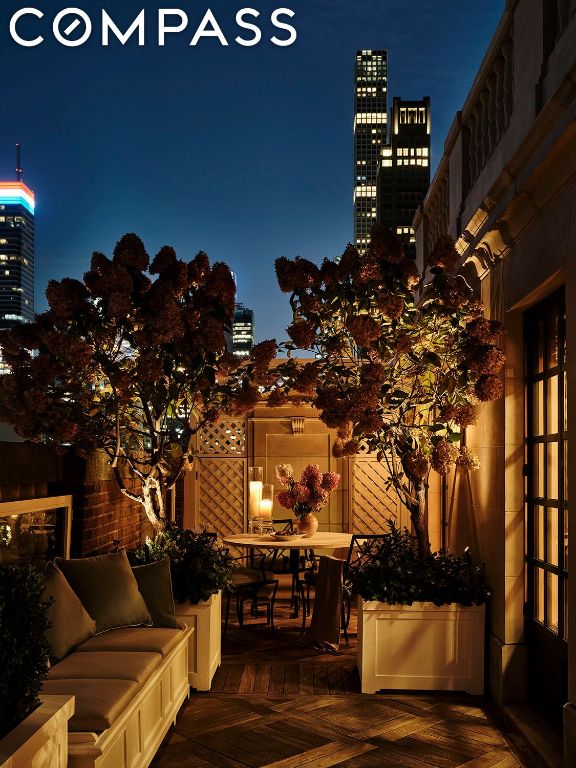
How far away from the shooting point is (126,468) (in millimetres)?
5953

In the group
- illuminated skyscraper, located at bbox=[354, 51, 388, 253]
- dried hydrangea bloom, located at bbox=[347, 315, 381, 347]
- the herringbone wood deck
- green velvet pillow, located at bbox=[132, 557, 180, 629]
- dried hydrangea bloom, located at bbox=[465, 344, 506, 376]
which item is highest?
illuminated skyscraper, located at bbox=[354, 51, 388, 253]

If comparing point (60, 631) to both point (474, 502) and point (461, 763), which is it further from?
point (474, 502)

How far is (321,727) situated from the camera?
157 inches

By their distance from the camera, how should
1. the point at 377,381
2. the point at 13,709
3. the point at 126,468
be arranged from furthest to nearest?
the point at 126,468 → the point at 377,381 → the point at 13,709

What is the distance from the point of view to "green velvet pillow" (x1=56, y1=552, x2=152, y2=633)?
3.84 meters

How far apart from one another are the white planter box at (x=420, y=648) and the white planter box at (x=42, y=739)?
2557 millimetres

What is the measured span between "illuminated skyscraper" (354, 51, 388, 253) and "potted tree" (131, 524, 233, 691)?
79426 mm

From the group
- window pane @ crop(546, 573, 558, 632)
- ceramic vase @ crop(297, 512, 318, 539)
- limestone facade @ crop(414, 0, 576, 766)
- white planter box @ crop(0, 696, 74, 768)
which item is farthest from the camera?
ceramic vase @ crop(297, 512, 318, 539)

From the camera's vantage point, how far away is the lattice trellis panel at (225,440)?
874 centimetres

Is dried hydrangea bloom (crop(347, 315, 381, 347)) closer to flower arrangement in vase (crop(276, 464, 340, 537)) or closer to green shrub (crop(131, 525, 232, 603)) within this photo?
green shrub (crop(131, 525, 232, 603))

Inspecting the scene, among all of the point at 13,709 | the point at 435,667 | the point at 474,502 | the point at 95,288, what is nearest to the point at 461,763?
the point at 435,667

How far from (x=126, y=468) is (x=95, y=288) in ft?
6.15

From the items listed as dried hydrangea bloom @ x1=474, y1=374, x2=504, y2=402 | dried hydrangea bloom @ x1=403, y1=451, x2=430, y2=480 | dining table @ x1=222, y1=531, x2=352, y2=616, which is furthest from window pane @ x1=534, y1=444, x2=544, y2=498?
dining table @ x1=222, y1=531, x2=352, y2=616

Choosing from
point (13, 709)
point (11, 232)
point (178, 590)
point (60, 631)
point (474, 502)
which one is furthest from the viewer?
point (11, 232)
